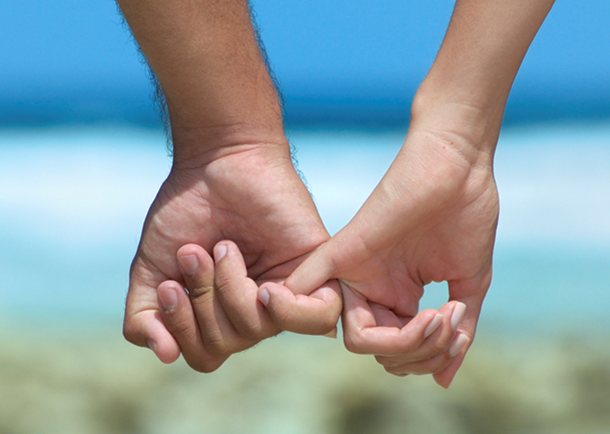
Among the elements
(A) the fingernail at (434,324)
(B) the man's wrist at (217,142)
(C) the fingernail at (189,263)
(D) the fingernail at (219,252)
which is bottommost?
(A) the fingernail at (434,324)

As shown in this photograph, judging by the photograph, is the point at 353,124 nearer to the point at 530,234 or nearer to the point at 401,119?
the point at 401,119

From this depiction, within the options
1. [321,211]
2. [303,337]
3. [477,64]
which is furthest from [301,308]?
[321,211]

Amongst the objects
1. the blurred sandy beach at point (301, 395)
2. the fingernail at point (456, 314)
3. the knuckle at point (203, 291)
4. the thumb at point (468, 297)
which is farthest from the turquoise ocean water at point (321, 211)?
the knuckle at point (203, 291)

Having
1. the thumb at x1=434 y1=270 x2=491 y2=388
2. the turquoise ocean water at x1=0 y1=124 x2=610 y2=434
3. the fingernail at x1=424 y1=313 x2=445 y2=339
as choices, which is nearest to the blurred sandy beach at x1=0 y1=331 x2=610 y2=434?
the turquoise ocean water at x1=0 y1=124 x2=610 y2=434

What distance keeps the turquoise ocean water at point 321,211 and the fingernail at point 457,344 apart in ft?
4.34

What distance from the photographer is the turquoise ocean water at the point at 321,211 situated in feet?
8.25

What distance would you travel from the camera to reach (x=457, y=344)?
3.16 feet

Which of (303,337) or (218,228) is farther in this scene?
(303,337)

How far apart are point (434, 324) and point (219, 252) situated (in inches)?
12.6

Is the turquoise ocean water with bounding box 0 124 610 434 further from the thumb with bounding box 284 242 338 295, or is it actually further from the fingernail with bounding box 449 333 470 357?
the thumb with bounding box 284 242 338 295

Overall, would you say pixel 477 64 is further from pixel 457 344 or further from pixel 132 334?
pixel 132 334

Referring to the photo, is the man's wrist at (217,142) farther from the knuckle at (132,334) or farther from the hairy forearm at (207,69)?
the knuckle at (132,334)

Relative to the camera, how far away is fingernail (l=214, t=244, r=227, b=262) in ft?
3.11

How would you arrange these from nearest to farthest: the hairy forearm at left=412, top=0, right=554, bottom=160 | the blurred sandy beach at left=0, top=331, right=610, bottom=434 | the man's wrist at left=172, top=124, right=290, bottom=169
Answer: the hairy forearm at left=412, top=0, right=554, bottom=160 < the man's wrist at left=172, top=124, right=290, bottom=169 < the blurred sandy beach at left=0, top=331, right=610, bottom=434
